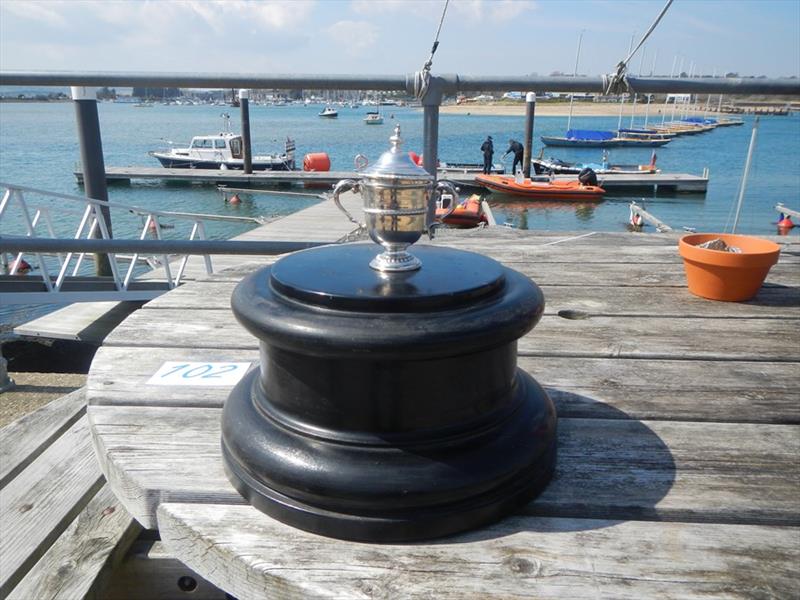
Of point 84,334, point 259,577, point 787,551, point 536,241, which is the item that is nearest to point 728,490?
point 787,551

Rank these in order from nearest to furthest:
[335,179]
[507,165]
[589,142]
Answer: [335,179] < [507,165] < [589,142]

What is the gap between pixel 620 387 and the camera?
1.18 metres

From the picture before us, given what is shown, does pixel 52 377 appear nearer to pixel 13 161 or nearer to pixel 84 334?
pixel 84 334

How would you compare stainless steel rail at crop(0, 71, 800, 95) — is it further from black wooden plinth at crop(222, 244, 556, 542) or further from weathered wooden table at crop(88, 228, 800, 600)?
black wooden plinth at crop(222, 244, 556, 542)

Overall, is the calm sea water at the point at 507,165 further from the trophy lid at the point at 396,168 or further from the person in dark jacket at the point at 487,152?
the person in dark jacket at the point at 487,152

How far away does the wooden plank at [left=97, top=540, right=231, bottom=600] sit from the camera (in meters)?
1.23

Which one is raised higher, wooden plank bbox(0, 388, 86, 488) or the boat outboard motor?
wooden plank bbox(0, 388, 86, 488)

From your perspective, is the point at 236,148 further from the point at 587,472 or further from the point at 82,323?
the point at 587,472

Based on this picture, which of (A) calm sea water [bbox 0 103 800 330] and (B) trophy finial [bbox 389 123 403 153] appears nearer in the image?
(B) trophy finial [bbox 389 123 403 153]

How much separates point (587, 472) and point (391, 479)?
32cm

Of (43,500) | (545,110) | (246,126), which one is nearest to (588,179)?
(246,126)

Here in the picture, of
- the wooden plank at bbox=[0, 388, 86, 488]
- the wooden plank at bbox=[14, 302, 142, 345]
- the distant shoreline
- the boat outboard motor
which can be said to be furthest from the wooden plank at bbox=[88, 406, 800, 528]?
the distant shoreline

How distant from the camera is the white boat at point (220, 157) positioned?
27.4m

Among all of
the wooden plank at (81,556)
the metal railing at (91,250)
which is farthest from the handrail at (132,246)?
the wooden plank at (81,556)
